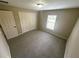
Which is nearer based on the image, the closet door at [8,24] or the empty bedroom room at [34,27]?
the empty bedroom room at [34,27]

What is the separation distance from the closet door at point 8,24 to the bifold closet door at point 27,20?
0.83 m

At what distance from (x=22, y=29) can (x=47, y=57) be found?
3.19 meters

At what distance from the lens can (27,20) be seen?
16.8ft

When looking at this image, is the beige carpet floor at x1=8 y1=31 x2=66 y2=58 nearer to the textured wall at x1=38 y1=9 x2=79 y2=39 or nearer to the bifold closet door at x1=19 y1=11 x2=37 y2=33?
the textured wall at x1=38 y1=9 x2=79 y2=39

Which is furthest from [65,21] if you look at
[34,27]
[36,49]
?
[34,27]

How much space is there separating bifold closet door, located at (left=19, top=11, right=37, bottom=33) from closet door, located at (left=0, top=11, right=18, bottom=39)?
83 centimetres

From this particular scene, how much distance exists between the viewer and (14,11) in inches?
159

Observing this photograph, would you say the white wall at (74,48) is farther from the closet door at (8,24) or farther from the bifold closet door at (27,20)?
the bifold closet door at (27,20)

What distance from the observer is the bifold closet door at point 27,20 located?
467 centimetres

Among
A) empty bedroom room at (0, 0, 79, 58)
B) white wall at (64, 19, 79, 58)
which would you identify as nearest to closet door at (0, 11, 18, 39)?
empty bedroom room at (0, 0, 79, 58)

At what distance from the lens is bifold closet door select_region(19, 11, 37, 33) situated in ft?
15.3

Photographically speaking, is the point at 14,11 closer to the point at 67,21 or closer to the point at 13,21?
the point at 13,21

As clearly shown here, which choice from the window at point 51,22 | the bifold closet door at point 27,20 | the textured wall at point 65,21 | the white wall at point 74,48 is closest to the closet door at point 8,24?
the bifold closet door at point 27,20

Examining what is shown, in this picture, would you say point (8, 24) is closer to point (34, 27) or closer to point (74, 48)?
point (34, 27)
